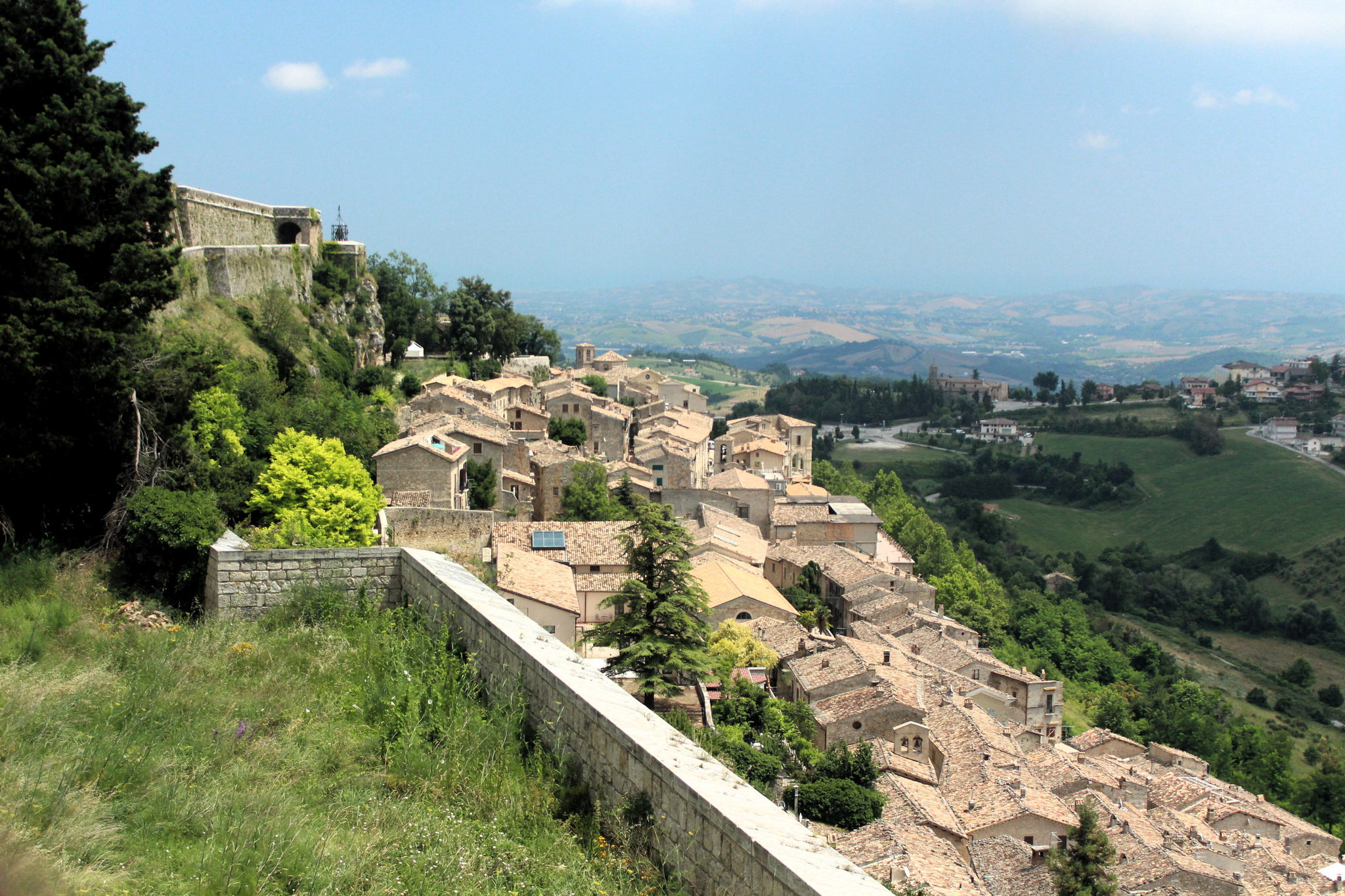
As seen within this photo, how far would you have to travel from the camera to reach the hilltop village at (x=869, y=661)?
23984mm

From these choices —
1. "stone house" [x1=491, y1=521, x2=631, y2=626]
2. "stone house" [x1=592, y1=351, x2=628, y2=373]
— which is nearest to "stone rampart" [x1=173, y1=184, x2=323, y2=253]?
"stone house" [x1=491, y1=521, x2=631, y2=626]

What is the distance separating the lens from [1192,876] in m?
25.3

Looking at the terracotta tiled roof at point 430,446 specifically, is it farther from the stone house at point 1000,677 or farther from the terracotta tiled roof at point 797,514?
the stone house at point 1000,677

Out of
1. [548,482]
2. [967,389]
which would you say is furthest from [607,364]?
[967,389]

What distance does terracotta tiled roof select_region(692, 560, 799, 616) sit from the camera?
31375 mm

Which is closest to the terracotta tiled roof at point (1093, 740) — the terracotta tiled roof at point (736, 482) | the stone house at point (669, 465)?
the terracotta tiled roof at point (736, 482)

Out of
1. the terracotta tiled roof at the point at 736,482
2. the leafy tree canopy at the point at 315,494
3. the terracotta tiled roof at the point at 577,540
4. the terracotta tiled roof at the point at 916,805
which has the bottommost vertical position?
the terracotta tiled roof at the point at 916,805

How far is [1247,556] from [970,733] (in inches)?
2765

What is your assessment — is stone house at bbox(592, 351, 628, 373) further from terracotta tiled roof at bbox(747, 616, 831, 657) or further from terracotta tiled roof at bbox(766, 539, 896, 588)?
terracotta tiled roof at bbox(747, 616, 831, 657)

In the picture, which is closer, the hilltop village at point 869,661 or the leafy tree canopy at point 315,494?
the leafy tree canopy at point 315,494

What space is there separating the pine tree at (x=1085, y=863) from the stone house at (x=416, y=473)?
1741 cm

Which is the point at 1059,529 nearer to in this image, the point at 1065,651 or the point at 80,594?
the point at 1065,651

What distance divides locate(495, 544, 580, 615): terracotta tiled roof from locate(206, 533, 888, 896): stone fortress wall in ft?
48.5

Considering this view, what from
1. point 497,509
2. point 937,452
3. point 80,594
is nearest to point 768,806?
point 80,594
